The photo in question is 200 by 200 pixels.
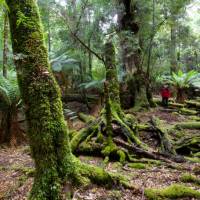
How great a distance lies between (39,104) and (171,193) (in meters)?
2.14

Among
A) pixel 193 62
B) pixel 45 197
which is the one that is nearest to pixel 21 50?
pixel 45 197

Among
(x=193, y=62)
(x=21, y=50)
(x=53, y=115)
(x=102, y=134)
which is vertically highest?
(x=193, y=62)

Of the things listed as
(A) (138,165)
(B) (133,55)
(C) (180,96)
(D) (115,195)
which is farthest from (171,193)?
(C) (180,96)

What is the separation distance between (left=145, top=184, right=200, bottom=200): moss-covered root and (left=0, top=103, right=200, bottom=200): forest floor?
0.36ft

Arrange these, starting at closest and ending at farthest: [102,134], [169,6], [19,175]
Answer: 1. [19,175]
2. [102,134]
3. [169,6]

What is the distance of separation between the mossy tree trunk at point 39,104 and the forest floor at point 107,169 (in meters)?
0.41

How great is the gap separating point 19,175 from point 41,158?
1921mm

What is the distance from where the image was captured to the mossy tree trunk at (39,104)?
3.50 meters

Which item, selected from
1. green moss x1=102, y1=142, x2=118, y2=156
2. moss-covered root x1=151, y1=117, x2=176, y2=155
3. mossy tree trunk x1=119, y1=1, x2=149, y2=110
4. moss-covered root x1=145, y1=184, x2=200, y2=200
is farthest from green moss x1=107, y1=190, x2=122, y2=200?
mossy tree trunk x1=119, y1=1, x2=149, y2=110

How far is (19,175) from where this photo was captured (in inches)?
205

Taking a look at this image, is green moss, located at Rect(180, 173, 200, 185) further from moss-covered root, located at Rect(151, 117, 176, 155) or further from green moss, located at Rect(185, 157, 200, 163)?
moss-covered root, located at Rect(151, 117, 176, 155)

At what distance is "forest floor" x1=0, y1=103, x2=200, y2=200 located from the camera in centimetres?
394

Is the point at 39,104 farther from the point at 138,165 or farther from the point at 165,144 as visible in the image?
the point at 165,144

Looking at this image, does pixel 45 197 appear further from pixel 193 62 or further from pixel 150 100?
pixel 193 62
